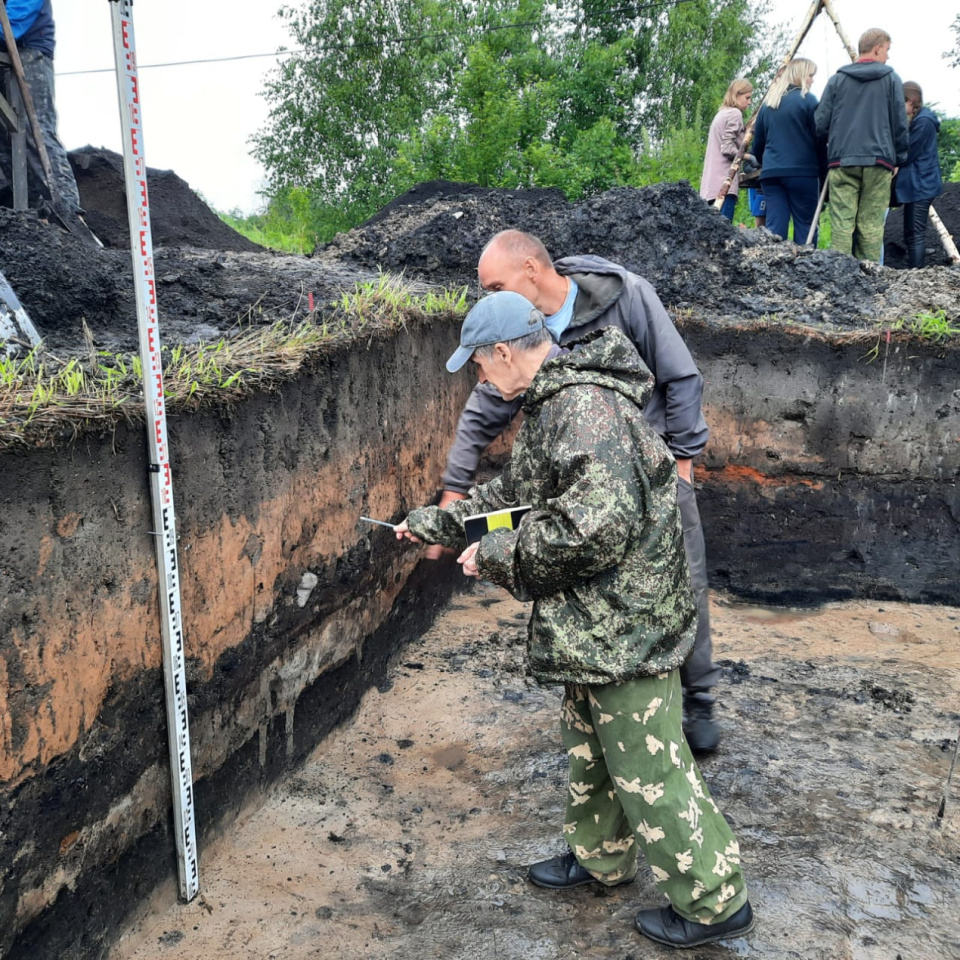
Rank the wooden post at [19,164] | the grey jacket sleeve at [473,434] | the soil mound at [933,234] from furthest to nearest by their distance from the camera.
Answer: the soil mound at [933,234]
the wooden post at [19,164]
the grey jacket sleeve at [473,434]

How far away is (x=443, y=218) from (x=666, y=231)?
1.97 meters

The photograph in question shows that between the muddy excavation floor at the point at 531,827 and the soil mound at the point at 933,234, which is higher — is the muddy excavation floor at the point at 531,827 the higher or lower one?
the lower one

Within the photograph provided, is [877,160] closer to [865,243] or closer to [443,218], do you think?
[865,243]

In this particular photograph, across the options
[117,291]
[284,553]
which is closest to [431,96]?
[117,291]

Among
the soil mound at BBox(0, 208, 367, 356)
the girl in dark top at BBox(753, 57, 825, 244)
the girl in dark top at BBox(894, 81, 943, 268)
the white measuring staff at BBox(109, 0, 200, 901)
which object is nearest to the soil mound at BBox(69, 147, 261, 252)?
the soil mound at BBox(0, 208, 367, 356)

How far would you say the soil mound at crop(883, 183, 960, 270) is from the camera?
9.11 metres

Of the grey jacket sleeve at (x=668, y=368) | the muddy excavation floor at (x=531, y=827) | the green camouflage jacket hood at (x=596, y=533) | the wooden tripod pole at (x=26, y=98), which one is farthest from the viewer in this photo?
the wooden tripod pole at (x=26, y=98)

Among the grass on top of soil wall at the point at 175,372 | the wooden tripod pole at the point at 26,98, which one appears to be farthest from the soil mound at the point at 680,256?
the grass on top of soil wall at the point at 175,372

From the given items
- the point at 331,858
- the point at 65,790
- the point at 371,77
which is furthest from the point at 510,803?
the point at 371,77

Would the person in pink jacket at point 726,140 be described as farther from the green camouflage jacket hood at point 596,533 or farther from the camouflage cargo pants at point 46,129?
the green camouflage jacket hood at point 596,533

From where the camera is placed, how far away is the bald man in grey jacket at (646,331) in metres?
3.27

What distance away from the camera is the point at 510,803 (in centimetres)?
348

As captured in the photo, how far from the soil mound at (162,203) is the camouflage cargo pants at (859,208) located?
20.9 feet

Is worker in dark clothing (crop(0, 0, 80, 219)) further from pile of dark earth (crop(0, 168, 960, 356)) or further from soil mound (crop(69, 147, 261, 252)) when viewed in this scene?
soil mound (crop(69, 147, 261, 252))
